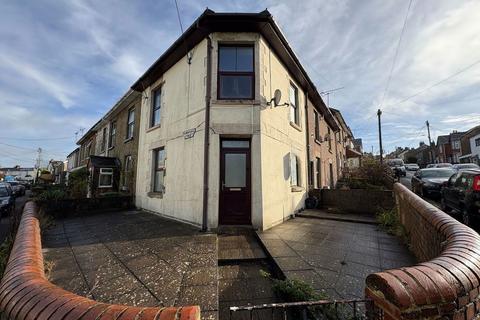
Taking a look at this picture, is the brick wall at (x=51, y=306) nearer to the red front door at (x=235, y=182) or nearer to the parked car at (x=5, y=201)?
the red front door at (x=235, y=182)

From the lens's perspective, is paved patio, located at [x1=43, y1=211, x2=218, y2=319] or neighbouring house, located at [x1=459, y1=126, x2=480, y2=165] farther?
neighbouring house, located at [x1=459, y1=126, x2=480, y2=165]

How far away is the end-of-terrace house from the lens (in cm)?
650

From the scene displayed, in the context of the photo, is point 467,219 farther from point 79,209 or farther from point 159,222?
point 79,209

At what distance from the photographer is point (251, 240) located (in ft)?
18.4

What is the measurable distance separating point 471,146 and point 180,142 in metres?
49.2

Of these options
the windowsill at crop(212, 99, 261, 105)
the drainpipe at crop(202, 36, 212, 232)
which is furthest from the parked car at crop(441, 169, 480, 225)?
the drainpipe at crop(202, 36, 212, 232)

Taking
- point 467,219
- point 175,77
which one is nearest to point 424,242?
point 467,219

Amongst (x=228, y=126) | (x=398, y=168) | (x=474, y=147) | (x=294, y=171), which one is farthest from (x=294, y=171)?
(x=474, y=147)

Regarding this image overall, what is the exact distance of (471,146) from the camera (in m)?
36.1

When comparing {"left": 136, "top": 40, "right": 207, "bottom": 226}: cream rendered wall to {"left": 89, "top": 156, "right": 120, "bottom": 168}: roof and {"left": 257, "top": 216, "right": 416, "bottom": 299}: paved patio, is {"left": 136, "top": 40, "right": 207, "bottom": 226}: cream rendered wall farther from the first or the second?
{"left": 89, "top": 156, "right": 120, "bottom": 168}: roof

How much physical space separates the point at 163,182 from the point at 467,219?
10.1 meters

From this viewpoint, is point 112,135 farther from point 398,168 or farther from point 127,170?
point 398,168

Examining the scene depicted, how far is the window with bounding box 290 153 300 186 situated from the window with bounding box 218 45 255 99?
11.2ft

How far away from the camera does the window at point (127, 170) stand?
1202cm
